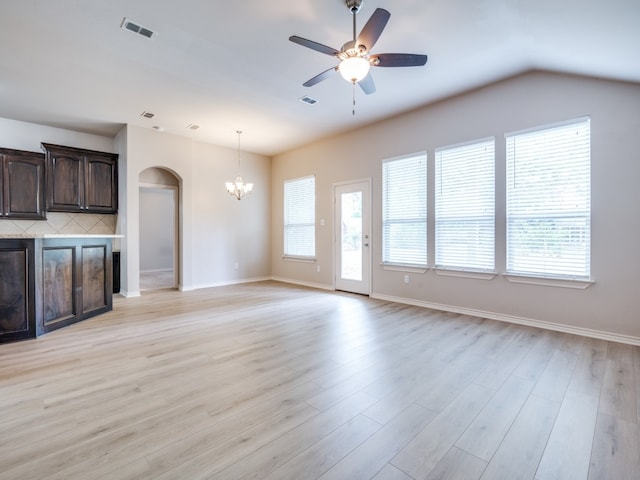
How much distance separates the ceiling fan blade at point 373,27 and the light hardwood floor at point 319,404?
9.00ft

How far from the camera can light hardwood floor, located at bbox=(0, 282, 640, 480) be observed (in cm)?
155

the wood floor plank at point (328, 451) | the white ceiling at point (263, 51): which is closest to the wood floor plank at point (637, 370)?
the wood floor plank at point (328, 451)

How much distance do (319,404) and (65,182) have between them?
6053mm

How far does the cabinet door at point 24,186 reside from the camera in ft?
16.5

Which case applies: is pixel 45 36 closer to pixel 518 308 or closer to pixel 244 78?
pixel 244 78

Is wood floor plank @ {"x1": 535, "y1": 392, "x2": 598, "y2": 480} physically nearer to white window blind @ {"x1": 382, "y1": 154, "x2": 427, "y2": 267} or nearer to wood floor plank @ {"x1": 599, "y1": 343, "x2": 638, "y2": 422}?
wood floor plank @ {"x1": 599, "y1": 343, "x2": 638, "y2": 422}

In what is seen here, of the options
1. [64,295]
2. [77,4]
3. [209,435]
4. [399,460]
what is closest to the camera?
[399,460]

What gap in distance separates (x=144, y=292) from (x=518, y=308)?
6.57m

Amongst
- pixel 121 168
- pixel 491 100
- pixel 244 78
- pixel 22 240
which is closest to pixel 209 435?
pixel 22 240

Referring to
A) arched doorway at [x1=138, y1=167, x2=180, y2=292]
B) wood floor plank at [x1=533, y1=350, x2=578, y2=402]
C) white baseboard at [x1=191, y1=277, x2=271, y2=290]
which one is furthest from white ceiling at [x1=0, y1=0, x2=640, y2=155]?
arched doorway at [x1=138, y1=167, x2=180, y2=292]

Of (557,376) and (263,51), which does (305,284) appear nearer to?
(263,51)

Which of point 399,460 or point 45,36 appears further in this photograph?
point 45,36

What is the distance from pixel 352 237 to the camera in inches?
238

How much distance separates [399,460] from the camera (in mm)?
1575
